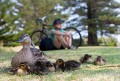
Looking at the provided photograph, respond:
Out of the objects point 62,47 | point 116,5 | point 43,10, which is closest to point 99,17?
point 116,5

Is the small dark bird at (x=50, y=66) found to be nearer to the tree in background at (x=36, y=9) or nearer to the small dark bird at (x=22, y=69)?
the small dark bird at (x=22, y=69)

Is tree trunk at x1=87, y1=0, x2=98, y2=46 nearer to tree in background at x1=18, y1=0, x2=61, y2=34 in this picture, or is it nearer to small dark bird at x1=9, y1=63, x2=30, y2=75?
tree in background at x1=18, y1=0, x2=61, y2=34

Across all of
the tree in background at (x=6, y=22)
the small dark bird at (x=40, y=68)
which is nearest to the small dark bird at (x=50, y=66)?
the small dark bird at (x=40, y=68)

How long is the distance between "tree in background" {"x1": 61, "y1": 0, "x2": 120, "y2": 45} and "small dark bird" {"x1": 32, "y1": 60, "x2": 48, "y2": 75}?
15384 mm

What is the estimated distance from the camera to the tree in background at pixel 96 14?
18.5m

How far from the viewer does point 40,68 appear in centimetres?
270

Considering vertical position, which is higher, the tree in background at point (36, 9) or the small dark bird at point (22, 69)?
the tree in background at point (36, 9)

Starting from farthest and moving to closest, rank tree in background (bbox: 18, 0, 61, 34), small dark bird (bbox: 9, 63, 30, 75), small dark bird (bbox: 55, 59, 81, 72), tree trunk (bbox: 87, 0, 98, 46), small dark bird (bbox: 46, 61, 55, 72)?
1. tree trunk (bbox: 87, 0, 98, 46)
2. tree in background (bbox: 18, 0, 61, 34)
3. small dark bird (bbox: 55, 59, 81, 72)
4. small dark bird (bbox: 46, 61, 55, 72)
5. small dark bird (bbox: 9, 63, 30, 75)

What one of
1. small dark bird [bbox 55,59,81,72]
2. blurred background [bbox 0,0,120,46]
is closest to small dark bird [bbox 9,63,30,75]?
small dark bird [bbox 55,59,81,72]

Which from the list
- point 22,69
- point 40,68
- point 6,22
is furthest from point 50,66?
point 6,22

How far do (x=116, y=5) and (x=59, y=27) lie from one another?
479 inches

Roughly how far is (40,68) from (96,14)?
1672 cm

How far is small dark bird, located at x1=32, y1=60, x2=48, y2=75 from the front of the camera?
2684mm

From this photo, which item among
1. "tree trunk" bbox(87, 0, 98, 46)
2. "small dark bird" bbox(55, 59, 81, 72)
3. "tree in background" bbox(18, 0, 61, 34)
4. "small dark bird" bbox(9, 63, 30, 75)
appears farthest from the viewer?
"tree trunk" bbox(87, 0, 98, 46)
